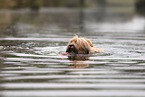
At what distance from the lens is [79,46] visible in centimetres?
1195

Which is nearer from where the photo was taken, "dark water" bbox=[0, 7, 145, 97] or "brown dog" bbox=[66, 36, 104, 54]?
"dark water" bbox=[0, 7, 145, 97]

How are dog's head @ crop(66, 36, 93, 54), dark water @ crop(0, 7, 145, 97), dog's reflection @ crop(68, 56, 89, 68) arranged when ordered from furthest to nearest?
1. dog's head @ crop(66, 36, 93, 54)
2. dog's reflection @ crop(68, 56, 89, 68)
3. dark water @ crop(0, 7, 145, 97)

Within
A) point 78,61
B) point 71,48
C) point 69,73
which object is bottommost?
point 69,73

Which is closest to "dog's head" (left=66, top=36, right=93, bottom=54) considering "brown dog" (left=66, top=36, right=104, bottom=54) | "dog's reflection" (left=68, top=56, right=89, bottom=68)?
"brown dog" (left=66, top=36, right=104, bottom=54)

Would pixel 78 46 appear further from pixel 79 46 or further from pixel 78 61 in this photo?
pixel 78 61

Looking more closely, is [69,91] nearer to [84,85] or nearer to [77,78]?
[84,85]

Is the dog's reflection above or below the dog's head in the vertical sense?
below

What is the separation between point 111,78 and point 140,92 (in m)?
1.35

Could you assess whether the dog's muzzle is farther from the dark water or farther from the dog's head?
the dark water

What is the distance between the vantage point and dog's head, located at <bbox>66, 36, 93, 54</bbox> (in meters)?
11.8

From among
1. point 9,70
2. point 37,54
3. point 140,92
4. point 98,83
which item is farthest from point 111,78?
point 37,54

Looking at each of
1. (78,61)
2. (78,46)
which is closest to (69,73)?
(78,61)

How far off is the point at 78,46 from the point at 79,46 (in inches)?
1.4

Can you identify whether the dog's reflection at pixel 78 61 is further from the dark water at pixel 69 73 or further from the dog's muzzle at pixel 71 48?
the dog's muzzle at pixel 71 48
